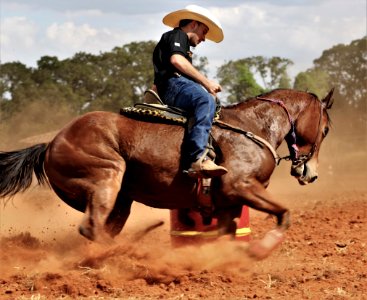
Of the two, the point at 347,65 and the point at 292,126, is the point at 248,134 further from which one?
the point at 347,65

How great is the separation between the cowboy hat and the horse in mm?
898

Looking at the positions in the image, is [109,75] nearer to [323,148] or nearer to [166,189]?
[323,148]

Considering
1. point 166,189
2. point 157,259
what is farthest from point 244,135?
point 157,259

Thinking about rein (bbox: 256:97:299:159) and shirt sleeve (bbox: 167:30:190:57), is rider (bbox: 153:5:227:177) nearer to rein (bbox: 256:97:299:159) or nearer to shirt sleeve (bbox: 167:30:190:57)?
shirt sleeve (bbox: 167:30:190:57)

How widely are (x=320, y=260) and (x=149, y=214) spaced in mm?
5740

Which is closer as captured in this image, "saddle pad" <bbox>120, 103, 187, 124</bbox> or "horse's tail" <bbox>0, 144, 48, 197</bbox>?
"saddle pad" <bbox>120, 103, 187, 124</bbox>

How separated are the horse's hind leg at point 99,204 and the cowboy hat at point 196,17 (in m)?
1.78

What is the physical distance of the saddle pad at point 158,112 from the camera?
261 inches

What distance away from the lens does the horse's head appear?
23.8 ft

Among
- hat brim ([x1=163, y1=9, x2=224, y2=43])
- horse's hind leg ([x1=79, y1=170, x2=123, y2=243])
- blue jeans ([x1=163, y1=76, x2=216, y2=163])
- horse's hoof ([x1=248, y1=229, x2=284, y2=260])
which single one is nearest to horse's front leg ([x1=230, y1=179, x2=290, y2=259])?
horse's hoof ([x1=248, y1=229, x2=284, y2=260])

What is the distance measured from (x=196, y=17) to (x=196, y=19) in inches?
0.9

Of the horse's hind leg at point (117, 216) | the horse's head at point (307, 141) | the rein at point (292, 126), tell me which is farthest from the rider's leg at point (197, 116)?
the horse's head at point (307, 141)

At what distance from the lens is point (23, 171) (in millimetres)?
6941

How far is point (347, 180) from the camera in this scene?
2058 centimetres
